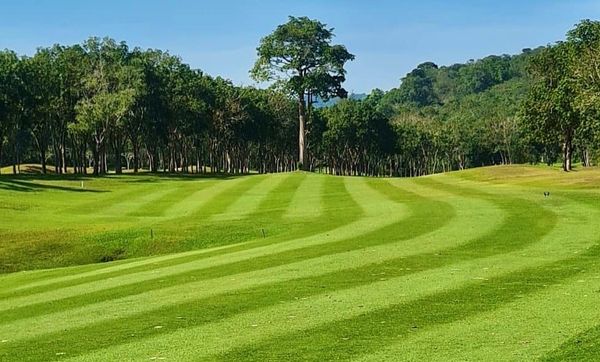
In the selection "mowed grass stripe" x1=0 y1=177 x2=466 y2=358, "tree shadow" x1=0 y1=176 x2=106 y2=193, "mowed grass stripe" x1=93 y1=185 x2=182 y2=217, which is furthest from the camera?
"tree shadow" x1=0 y1=176 x2=106 y2=193

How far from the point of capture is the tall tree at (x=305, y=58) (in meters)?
91.4

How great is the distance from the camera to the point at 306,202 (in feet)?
143

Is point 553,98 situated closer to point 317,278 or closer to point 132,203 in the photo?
point 132,203

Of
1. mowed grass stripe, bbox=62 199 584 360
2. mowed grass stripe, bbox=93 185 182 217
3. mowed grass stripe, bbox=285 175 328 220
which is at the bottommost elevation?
mowed grass stripe, bbox=93 185 182 217

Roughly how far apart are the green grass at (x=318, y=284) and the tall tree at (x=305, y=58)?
5527cm

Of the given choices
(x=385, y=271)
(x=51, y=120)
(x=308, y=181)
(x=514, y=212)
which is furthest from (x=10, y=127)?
(x=385, y=271)

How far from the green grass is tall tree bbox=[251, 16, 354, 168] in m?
55.3

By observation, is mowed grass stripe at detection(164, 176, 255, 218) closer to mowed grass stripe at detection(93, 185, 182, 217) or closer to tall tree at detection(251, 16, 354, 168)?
mowed grass stripe at detection(93, 185, 182, 217)

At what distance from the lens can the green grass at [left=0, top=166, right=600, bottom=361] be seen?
36.4ft

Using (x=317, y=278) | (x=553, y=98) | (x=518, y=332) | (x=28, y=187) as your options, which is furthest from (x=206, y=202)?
(x=553, y=98)

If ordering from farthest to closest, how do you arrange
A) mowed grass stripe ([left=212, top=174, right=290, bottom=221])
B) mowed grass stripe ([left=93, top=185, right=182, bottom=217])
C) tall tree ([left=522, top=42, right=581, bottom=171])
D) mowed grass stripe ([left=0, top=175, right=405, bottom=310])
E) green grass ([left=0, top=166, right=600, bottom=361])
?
tall tree ([left=522, top=42, right=581, bottom=171]), mowed grass stripe ([left=93, top=185, right=182, bottom=217]), mowed grass stripe ([left=212, top=174, right=290, bottom=221]), mowed grass stripe ([left=0, top=175, right=405, bottom=310]), green grass ([left=0, top=166, right=600, bottom=361])

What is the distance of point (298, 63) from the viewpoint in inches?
3607

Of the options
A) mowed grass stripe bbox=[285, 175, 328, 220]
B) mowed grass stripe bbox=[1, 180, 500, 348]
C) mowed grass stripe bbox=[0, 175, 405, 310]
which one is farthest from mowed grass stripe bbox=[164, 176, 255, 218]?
mowed grass stripe bbox=[1, 180, 500, 348]

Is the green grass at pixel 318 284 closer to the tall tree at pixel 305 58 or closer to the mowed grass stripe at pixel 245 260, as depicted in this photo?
the mowed grass stripe at pixel 245 260
